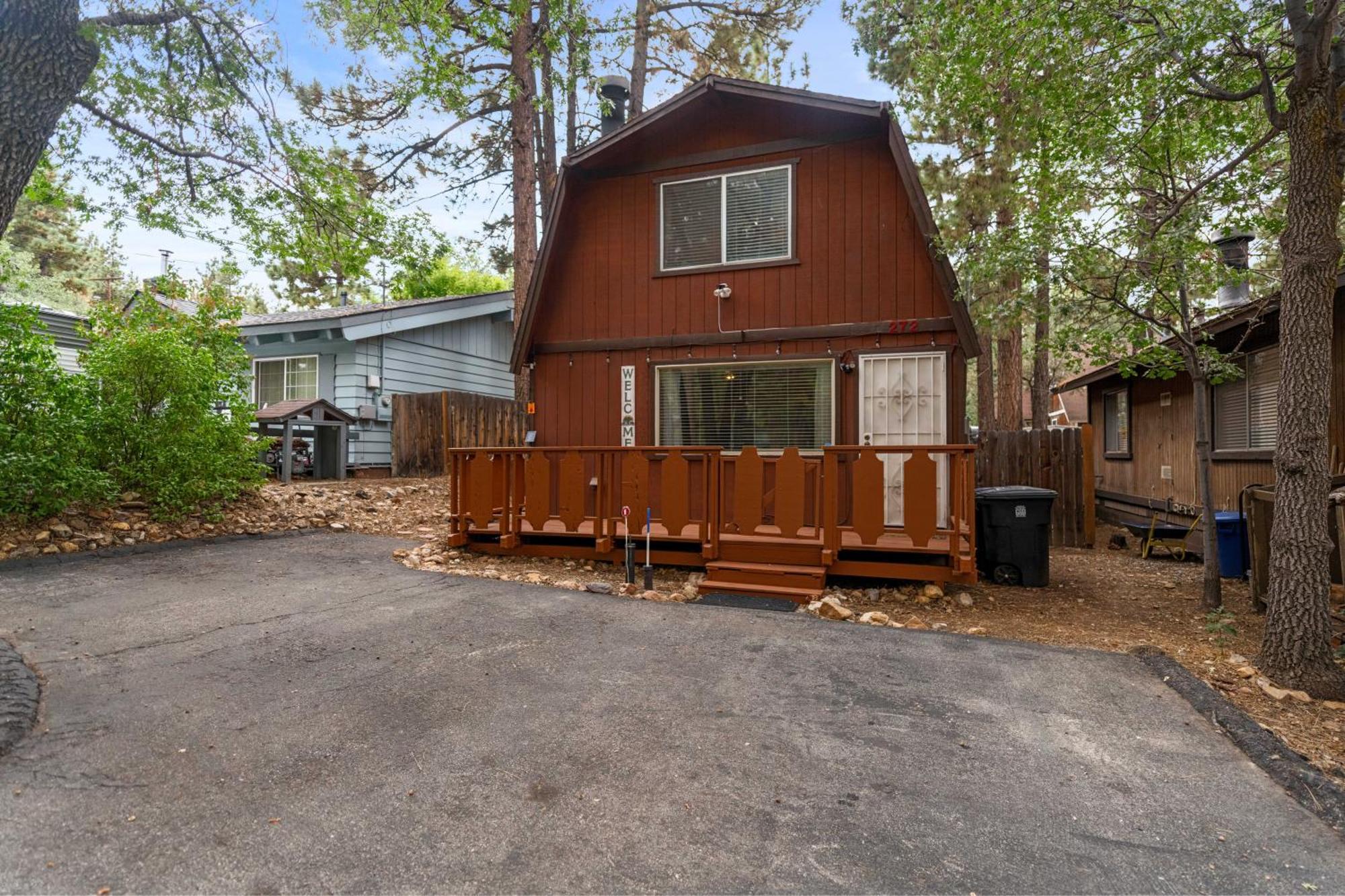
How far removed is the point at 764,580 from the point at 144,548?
20.0ft

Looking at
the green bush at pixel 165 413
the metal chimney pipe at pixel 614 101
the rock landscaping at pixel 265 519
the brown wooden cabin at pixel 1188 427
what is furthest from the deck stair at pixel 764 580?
the metal chimney pipe at pixel 614 101

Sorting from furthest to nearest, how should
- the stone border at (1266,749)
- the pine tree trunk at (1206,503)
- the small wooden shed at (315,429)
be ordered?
the small wooden shed at (315,429) → the pine tree trunk at (1206,503) → the stone border at (1266,749)

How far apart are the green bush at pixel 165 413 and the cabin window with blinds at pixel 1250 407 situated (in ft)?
37.5

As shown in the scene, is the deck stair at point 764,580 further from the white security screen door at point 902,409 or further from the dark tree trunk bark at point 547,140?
the dark tree trunk bark at point 547,140

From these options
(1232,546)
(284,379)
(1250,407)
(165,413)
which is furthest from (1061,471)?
(284,379)

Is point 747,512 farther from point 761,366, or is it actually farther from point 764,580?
point 761,366

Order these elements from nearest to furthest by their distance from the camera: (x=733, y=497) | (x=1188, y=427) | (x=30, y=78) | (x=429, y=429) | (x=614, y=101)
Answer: (x=30, y=78) → (x=733, y=497) → (x=1188, y=427) → (x=614, y=101) → (x=429, y=429)

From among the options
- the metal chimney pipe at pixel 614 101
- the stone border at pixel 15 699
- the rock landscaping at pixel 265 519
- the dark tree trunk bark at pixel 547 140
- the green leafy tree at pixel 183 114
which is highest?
the dark tree trunk bark at pixel 547 140

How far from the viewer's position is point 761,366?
695 centimetres

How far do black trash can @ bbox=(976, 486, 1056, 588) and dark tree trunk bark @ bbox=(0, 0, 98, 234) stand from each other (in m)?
6.83

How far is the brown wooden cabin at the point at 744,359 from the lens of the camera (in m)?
5.33

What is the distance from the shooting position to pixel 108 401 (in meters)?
6.62

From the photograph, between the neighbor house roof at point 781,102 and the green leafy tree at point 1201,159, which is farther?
the neighbor house roof at point 781,102

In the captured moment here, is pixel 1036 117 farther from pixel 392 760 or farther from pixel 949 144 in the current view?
pixel 949 144
